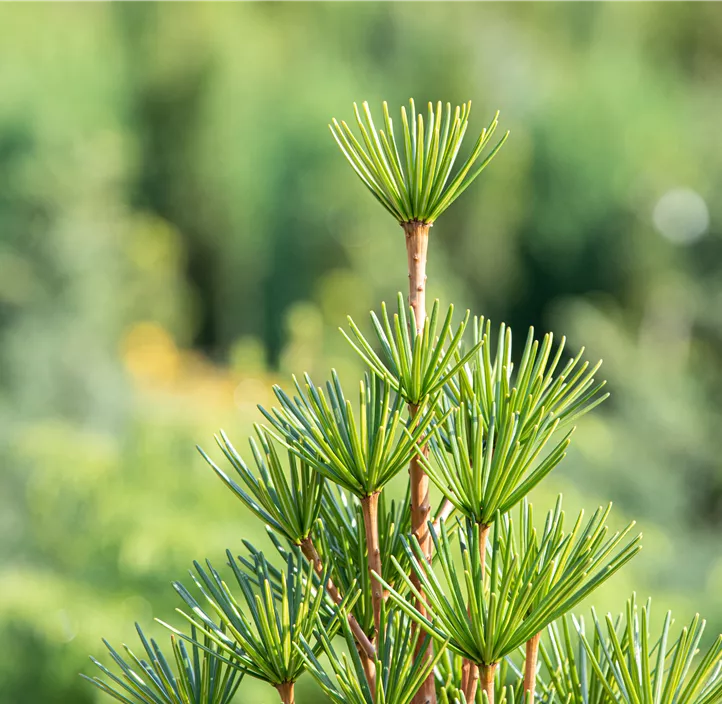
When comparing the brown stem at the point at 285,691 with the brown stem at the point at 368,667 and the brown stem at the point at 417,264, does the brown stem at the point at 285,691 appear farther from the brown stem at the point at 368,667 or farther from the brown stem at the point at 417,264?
the brown stem at the point at 417,264

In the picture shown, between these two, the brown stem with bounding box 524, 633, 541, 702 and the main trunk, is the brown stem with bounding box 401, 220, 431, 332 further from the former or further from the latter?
the brown stem with bounding box 524, 633, 541, 702

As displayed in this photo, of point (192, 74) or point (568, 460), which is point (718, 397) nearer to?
point (568, 460)

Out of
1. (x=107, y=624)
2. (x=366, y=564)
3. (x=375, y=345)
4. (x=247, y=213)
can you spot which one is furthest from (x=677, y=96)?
(x=366, y=564)

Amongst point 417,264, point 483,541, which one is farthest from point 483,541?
point 417,264

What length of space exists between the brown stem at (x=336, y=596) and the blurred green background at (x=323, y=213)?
1.97m

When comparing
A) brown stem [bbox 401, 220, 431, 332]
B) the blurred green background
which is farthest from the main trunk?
the blurred green background

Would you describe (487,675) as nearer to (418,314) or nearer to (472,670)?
(472,670)

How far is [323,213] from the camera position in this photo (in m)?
5.02

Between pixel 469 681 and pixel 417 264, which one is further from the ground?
pixel 417 264

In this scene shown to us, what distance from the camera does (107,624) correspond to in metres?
1.48

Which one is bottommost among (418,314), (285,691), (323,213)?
(285,691)

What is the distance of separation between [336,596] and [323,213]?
4.72 meters

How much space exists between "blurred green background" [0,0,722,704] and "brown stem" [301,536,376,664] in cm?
197

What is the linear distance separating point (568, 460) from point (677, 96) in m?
A: 3.51
